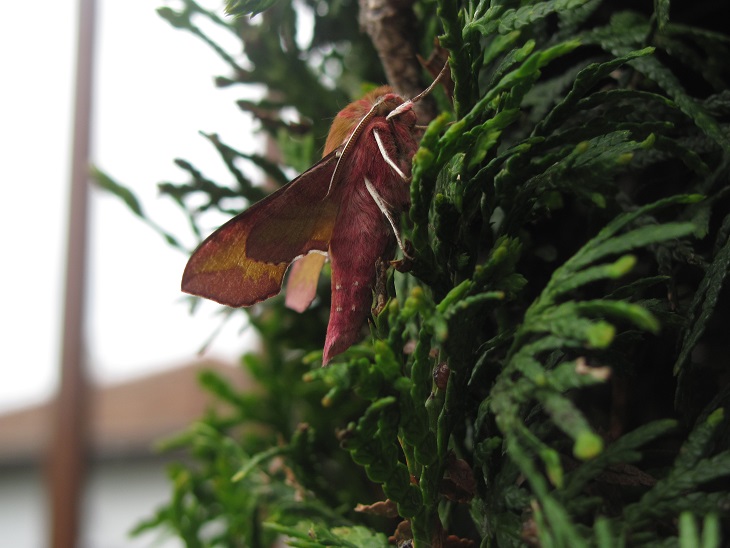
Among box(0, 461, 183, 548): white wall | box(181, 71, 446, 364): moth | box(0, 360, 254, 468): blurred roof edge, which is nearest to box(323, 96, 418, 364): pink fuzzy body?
box(181, 71, 446, 364): moth

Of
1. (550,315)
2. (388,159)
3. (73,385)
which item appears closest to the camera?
(550,315)

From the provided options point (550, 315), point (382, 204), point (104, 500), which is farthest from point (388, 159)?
point (104, 500)

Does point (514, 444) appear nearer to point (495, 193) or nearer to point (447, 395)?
point (447, 395)

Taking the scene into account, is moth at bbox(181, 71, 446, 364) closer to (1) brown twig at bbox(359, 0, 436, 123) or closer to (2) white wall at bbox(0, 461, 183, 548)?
(1) brown twig at bbox(359, 0, 436, 123)

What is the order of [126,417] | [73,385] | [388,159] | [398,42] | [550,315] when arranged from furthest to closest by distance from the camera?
[126,417] < [73,385] < [398,42] < [388,159] < [550,315]

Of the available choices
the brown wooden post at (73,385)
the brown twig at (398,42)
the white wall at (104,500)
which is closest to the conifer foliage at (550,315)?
the brown twig at (398,42)

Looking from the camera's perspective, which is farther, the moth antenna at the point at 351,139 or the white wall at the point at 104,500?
the white wall at the point at 104,500

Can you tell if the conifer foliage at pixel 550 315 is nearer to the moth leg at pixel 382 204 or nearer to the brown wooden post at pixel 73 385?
the moth leg at pixel 382 204

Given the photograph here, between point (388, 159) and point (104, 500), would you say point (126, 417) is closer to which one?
point (104, 500)
